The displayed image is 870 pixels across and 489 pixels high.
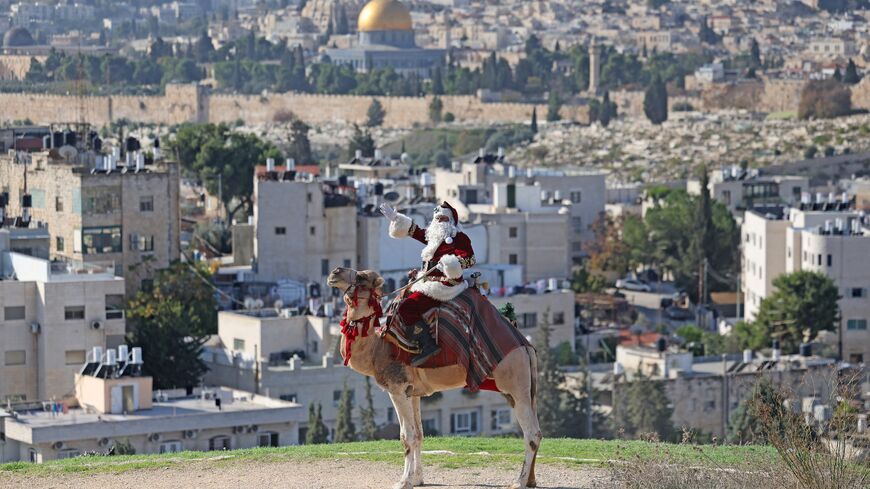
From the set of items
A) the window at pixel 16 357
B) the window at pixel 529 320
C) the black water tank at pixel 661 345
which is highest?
the window at pixel 16 357

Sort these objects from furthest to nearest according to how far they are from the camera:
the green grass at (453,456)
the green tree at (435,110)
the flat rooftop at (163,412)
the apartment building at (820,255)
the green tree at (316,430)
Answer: the green tree at (435,110) < the apartment building at (820,255) < the green tree at (316,430) < the flat rooftop at (163,412) < the green grass at (453,456)

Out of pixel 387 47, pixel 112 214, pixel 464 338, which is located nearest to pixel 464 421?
pixel 112 214

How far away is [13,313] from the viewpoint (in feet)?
103

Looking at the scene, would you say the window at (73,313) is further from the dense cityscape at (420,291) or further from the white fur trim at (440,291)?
the white fur trim at (440,291)

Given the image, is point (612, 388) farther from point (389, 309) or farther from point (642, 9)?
point (642, 9)

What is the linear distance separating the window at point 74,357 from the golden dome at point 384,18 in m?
102

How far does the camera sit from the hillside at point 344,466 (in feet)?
50.6

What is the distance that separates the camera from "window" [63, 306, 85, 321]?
31545mm

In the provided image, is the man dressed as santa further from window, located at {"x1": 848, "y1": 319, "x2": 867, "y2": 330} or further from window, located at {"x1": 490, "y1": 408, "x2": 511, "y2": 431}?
window, located at {"x1": 848, "y1": 319, "x2": 867, "y2": 330}

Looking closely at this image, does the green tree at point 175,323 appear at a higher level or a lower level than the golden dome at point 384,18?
lower

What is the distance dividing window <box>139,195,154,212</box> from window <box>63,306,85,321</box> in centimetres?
940

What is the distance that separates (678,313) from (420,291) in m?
32.9

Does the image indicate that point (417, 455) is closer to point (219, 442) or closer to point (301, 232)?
point (219, 442)

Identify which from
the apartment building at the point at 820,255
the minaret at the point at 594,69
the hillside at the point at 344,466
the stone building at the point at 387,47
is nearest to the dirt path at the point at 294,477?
the hillside at the point at 344,466
